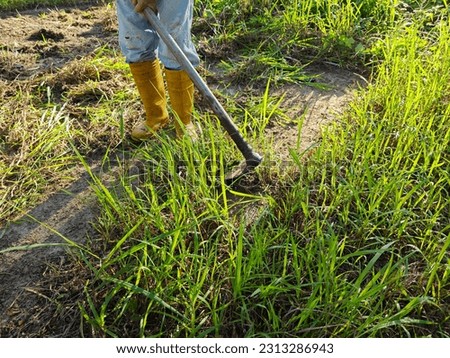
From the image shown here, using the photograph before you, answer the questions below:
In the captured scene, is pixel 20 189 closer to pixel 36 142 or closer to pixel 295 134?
pixel 36 142

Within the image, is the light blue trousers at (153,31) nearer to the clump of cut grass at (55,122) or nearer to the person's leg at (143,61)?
the person's leg at (143,61)

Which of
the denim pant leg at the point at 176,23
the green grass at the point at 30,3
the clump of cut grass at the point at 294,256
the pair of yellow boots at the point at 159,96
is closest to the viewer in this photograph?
the clump of cut grass at the point at 294,256

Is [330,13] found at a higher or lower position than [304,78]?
higher

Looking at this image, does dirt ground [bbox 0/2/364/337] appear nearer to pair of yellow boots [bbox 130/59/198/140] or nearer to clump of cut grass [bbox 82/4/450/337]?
clump of cut grass [bbox 82/4/450/337]

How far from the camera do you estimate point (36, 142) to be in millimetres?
2680

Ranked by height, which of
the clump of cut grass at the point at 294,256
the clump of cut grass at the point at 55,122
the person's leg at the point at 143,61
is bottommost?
the clump of cut grass at the point at 294,256

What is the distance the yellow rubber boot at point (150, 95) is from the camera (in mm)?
2561

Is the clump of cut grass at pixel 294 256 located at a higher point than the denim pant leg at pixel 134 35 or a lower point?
lower

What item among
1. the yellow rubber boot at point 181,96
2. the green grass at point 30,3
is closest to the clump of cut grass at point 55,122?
the yellow rubber boot at point 181,96

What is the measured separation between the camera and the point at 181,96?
2537 mm

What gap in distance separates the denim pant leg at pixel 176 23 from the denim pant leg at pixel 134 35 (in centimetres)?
9

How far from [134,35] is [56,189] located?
0.92 m

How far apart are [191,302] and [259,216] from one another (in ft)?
1.73

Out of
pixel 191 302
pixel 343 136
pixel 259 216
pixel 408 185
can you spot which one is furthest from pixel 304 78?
pixel 191 302
